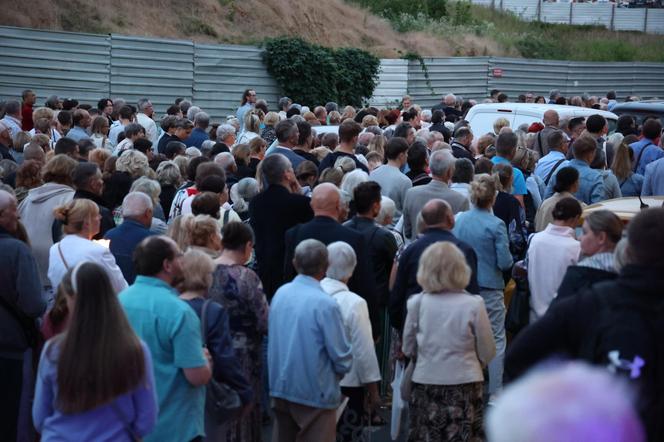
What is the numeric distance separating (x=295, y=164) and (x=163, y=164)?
4.53ft

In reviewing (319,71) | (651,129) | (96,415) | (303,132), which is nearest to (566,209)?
(303,132)

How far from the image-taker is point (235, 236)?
23.4 feet

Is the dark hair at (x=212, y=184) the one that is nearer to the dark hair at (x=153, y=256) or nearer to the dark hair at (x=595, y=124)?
the dark hair at (x=153, y=256)

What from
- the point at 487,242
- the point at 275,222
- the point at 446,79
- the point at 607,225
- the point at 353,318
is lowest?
the point at 353,318

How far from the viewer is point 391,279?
8.52 meters

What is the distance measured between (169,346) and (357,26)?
3031 cm

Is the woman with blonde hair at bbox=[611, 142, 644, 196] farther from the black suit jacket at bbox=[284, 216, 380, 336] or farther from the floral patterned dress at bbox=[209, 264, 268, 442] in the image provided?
the floral patterned dress at bbox=[209, 264, 268, 442]

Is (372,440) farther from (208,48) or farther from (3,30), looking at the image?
(208,48)

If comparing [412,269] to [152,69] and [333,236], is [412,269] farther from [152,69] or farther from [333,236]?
[152,69]

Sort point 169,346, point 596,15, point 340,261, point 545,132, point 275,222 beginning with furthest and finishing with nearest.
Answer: point 596,15
point 545,132
point 275,222
point 340,261
point 169,346

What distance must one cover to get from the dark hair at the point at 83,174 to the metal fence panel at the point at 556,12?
153 ft

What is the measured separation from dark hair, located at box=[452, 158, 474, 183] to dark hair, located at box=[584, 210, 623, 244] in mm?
3665

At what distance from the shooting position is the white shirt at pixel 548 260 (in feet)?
27.3

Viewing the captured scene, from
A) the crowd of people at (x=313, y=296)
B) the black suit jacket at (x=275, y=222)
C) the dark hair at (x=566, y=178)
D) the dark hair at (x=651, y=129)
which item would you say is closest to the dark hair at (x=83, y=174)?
the crowd of people at (x=313, y=296)
